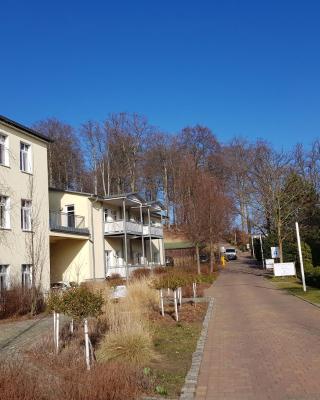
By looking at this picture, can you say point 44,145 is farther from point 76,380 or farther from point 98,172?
point 98,172

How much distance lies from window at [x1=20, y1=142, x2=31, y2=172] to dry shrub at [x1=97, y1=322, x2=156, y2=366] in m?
18.3

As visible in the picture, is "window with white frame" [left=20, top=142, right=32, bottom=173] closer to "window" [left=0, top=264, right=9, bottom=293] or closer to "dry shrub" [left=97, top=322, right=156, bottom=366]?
"window" [left=0, top=264, right=9, bottom=293]

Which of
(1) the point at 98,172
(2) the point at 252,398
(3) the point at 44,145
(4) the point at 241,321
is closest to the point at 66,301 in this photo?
(2) the point at 252,398

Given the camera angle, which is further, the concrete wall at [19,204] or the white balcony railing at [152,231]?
the white balcony railing at [152,231]

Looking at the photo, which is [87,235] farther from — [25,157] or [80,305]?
[80,305]

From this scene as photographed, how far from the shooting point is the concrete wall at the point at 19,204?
24234mm

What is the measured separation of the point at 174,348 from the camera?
10.7 m

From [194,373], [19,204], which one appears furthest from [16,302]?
[194,373]

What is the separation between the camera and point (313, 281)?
28125 millimetres

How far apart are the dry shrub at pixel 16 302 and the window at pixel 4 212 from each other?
5.10 meters

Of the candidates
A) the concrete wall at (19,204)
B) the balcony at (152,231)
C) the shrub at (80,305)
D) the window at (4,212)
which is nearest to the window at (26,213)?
the concrete wall at (19,204)

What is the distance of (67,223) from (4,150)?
1027 cm

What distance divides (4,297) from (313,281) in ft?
57.7

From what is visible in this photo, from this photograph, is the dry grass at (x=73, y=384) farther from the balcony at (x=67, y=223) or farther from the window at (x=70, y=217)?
the window at (x=70, y=217)
